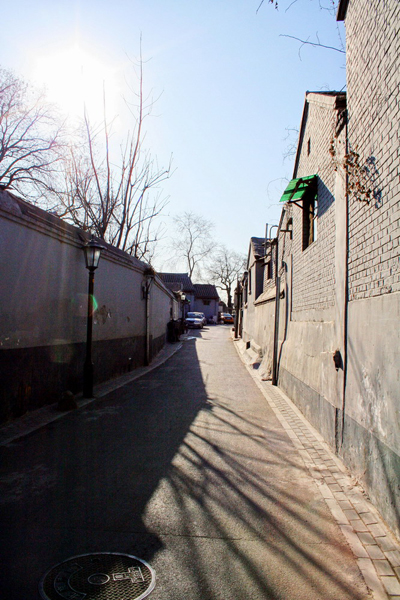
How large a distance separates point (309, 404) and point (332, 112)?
4.68 metres

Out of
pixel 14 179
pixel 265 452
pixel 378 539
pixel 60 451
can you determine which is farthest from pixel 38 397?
pixel 14 179

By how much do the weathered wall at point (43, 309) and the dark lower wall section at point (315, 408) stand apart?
462 centimetres

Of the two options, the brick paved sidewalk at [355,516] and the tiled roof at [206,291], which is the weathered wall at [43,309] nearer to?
the brick paved sidewalk at [355,516]

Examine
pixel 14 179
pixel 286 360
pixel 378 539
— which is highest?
pixel 14 179

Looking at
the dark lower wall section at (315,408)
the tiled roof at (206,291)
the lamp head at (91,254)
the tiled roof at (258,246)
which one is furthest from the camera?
the tiled roof at (206,291)

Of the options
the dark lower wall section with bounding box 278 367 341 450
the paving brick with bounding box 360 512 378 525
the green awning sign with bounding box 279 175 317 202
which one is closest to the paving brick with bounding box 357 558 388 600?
the paving brick with bounding box 360 512 378 525

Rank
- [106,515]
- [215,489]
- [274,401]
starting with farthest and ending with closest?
[274,401], [215,489], [106,515]

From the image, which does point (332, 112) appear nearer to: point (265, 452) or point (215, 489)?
point (265, 452)

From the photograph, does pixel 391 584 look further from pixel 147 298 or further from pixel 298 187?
pixel 147 298

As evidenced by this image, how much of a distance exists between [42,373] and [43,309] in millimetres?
1166

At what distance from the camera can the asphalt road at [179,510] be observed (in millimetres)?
2980

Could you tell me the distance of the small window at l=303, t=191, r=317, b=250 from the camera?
8.90m

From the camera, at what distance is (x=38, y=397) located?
793 centimetres

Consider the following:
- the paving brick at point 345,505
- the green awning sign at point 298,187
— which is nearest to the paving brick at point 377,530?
the paving brick at point 345,505
